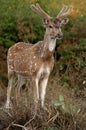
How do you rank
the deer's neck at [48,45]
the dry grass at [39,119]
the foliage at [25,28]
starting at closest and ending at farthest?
1. the dry grass at [39,119]
2. the deer's neck at [48,45]
3. the foliage at [25,28]

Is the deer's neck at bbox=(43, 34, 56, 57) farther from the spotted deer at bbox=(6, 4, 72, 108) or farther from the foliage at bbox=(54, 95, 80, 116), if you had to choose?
the foliage at bbox=(54, 95, 80, 116)

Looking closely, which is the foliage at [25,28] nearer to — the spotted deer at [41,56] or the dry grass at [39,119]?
the spotted deer at [41,56]

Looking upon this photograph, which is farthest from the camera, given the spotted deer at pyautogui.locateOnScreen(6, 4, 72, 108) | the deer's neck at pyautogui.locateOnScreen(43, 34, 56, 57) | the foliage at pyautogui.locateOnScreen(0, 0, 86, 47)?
the foliage at pyautogui.locateOnScreen(0, 0, 86, 47)

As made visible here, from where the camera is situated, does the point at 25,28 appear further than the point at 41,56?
Yes

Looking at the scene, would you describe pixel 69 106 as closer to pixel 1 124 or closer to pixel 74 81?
pixel 1 124

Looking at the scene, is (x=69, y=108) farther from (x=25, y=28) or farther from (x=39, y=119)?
(x=25, y=28)

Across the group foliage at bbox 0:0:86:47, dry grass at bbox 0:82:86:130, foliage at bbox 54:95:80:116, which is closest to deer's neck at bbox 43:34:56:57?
dry grass at bbox 0:82:86:130

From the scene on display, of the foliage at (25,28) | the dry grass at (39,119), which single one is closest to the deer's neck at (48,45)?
the dry grass at (39,119)

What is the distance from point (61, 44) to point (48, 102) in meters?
5.83

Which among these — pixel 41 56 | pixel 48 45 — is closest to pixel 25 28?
pixel 41 56

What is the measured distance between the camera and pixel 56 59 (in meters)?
17.2

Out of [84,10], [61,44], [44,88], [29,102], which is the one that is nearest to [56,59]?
[61,44]

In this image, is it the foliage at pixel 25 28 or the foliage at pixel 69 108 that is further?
the foliage at pixel 25 28

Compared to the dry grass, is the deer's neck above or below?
above
